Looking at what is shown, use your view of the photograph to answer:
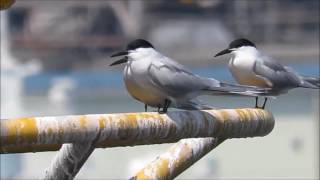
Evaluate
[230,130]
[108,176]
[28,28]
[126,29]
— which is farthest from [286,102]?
[230,130]

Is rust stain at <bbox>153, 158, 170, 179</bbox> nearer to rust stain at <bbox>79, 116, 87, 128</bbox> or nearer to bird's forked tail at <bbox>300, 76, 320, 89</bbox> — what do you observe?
rust stain at <bbox>79, 116, 87, 128</bbox>

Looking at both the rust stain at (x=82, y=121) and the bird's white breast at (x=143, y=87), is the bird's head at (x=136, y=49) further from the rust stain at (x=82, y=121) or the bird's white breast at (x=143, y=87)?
the rust stain at (x=82, y=121)

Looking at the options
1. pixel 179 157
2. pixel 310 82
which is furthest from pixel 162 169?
pixel 310 82

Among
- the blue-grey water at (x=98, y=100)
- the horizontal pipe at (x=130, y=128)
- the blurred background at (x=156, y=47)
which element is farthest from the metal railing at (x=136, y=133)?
the blue-grey water at (x=98, y=100)

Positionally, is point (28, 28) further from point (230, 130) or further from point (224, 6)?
point (230, 130)

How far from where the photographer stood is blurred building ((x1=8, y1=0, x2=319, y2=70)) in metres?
16.2

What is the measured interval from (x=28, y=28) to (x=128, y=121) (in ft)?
53.3

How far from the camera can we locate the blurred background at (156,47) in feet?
35.1

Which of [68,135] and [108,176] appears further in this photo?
[108,176]

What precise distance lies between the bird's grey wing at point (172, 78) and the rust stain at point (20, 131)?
1.41 feet

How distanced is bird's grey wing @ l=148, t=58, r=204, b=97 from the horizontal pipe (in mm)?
192

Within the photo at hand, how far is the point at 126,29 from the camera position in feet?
55.4

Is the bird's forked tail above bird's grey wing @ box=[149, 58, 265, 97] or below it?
below

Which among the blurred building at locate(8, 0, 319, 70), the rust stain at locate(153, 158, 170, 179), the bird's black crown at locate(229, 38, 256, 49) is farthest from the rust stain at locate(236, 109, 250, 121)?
the blurred building at locate(8, 0, 319, 70)
